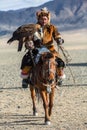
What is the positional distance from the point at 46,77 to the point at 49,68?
0.19m

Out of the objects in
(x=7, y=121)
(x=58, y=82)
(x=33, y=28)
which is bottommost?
(x=7, y=121)

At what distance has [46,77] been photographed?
32.5 ft


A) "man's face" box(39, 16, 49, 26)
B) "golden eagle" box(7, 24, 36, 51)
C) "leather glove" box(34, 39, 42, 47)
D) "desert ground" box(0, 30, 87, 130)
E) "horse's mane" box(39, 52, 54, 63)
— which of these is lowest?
"desert ground" box(0, 30, 87, 130)

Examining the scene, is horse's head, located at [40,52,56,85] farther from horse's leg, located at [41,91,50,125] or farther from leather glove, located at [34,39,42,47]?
leather glove, located at [34,39,42,47]

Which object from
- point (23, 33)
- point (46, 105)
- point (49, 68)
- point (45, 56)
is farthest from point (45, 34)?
point (46, 105)

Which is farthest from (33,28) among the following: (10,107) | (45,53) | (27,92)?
(27,92)

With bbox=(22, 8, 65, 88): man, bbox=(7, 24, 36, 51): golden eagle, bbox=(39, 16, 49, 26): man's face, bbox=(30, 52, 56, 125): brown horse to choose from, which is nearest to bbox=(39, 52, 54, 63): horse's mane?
bbox=(30, 52, 56, 125): brown horse

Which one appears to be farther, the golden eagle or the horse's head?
the golden eagle

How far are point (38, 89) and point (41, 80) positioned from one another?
0.48m

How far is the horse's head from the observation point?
983cm

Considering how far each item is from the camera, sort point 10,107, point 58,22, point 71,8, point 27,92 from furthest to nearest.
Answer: point 71,8
point 58,22
point 27,92
point 10,107

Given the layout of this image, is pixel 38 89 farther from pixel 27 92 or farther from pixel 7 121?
pixel 27 92

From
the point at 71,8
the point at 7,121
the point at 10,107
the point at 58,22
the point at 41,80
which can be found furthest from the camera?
the point at 71,8

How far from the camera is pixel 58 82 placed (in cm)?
1042
